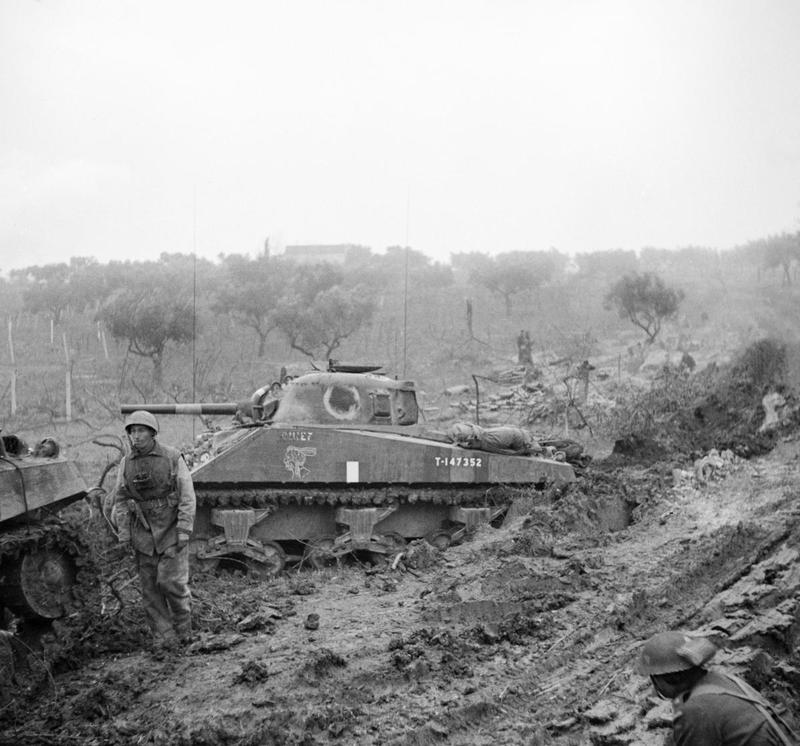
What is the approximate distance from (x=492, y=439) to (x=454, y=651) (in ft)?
15.3

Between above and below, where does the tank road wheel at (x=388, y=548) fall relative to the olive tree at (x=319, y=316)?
below

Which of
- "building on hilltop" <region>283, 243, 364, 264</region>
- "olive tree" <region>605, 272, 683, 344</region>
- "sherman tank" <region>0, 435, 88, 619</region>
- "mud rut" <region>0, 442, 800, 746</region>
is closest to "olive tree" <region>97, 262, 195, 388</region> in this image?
"olive tree" <region>605, 272, 683, 344</region>

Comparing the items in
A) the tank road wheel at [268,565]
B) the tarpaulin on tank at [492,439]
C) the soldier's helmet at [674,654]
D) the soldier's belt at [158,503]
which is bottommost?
the tank road wheel at [268,565]

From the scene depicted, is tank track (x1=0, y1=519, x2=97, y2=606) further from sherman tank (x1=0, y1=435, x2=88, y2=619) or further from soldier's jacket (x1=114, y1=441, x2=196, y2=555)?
soldier's jacket (x1=114, y1=441, x2=196, y2=555)

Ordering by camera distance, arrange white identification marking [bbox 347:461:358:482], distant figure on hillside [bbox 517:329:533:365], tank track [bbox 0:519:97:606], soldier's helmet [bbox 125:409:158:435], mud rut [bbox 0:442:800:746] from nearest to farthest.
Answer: mud rut [bbox 0:442:800:746] → tank track [bbox 0:519:97:606] → soldier's helmet [bbox 125:409:158:435] → white identification marking [bbox 347:461:358:482] → distant figure on hillside [bbox 517:329:533:365]

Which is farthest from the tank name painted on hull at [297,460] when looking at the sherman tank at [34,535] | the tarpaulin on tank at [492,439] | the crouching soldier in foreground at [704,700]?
the crouching soldier in foreground at [704,700]

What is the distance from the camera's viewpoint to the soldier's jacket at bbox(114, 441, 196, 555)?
6.23m

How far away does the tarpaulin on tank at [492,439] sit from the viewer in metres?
10.1

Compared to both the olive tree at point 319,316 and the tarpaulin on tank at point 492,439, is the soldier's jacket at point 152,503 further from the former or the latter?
the olive tree at point 319,316

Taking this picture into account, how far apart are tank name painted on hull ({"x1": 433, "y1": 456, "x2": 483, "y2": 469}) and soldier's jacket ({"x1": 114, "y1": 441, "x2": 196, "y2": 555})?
3996mm

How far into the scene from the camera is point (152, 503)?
247 inches

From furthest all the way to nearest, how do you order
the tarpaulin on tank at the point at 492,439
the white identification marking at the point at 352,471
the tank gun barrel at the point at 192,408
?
the tarpaulin on tank at the point at 492,439, the tank gun barrel at the point at 192,408, the white identification marking at the point at 352,471

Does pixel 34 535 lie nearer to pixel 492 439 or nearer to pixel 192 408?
pixel 192 408

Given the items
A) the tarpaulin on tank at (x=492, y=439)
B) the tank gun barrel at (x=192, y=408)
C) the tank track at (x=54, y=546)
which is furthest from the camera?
the tarpaulin on tank at (x=492, y=439)
